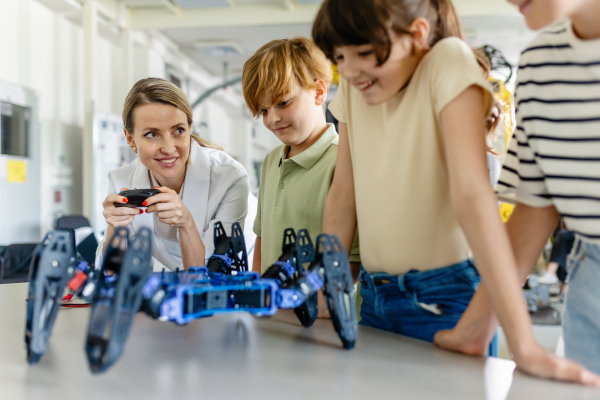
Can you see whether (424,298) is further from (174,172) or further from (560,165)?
(174,172)

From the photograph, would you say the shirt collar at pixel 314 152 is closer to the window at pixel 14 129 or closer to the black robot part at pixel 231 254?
the black robot part at pixel 231 254

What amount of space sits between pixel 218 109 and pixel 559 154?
7368 mm

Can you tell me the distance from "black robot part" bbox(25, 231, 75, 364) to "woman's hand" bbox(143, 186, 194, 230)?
47cm

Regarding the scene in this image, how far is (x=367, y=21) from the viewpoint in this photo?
61 centimetres

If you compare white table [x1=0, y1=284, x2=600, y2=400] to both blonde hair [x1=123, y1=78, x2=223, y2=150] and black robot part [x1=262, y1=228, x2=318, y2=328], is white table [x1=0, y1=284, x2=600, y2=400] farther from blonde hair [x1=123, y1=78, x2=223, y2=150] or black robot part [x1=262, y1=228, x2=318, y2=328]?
blonde hair [x1=123, y1=78, x2=223, y2=150]

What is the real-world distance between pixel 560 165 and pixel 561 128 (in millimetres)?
51

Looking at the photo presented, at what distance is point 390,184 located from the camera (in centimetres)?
→ 74

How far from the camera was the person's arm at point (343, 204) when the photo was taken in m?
0.85

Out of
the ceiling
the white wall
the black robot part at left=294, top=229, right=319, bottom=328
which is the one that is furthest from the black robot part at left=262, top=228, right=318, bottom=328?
the ceiling

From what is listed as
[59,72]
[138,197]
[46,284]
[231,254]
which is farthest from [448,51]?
[59,72]

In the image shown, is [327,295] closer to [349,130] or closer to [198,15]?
[349,130]

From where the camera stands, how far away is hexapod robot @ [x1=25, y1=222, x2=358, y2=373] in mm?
478

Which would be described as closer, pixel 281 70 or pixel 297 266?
pixel 297 266

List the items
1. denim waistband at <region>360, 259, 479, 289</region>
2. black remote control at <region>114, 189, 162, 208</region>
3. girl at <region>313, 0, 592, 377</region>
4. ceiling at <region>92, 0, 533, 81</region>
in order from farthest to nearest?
A: ceiling at <region>92, 0, 533, 81</region>
black remote control at <region>114, 189, 162, 208</region>
denim waistband at <region>360, 259, 479, 289</region>
girl at <region>313, 0, 592, 377</region>
